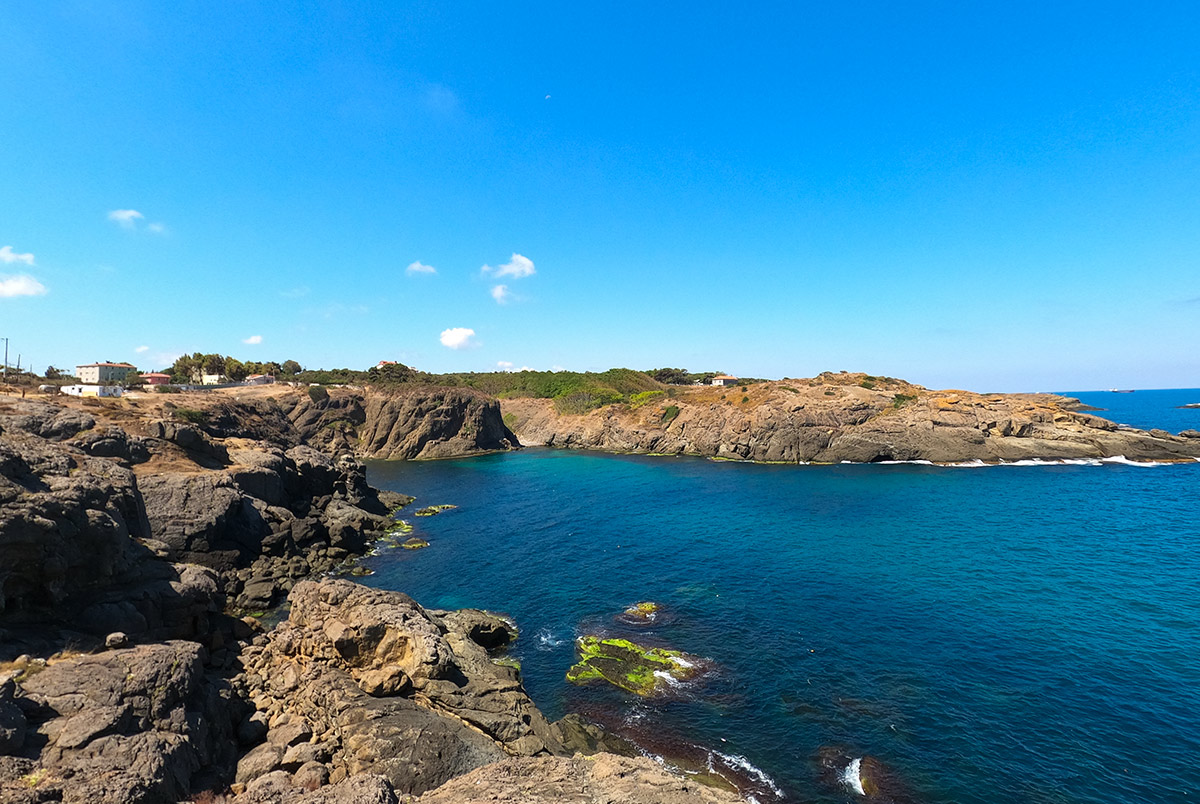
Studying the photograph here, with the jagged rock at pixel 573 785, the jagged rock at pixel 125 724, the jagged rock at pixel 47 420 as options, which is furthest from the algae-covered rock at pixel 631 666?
the jagged rock at pixel 47 420

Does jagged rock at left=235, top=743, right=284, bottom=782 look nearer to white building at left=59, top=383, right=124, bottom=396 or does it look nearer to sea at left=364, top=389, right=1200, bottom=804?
sea at left=364, top=389, right=1200, bottom=804

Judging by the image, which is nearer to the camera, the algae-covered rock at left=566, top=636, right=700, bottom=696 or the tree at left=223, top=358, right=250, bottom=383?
the algae-covered rock at left=566, top=636, right=700, bottom=696

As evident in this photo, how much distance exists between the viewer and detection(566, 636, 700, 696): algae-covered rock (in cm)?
2608

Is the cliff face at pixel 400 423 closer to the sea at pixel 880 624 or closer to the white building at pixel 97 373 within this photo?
the white building at pixel 97 373

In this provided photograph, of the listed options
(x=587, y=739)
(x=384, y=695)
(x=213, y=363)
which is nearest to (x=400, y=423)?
(x=213, y=363)

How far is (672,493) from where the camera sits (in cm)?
7325

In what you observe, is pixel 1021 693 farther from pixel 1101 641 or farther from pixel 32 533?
pixel 32 533

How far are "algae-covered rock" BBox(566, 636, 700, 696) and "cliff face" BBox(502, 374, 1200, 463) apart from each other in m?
78.2

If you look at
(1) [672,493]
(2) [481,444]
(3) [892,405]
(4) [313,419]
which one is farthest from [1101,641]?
(4) [313,419]

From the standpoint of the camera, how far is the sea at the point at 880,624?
20.3m

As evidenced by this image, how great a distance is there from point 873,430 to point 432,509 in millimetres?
80090

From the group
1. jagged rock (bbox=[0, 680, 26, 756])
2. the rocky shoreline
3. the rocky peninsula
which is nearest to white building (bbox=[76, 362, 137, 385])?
the rocky peninsula

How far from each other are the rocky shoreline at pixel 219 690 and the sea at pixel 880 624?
610 centimetres

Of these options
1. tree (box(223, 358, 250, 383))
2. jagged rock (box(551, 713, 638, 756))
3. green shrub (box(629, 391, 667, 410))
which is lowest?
jagged rock (box(551, 713, 638, 756))
